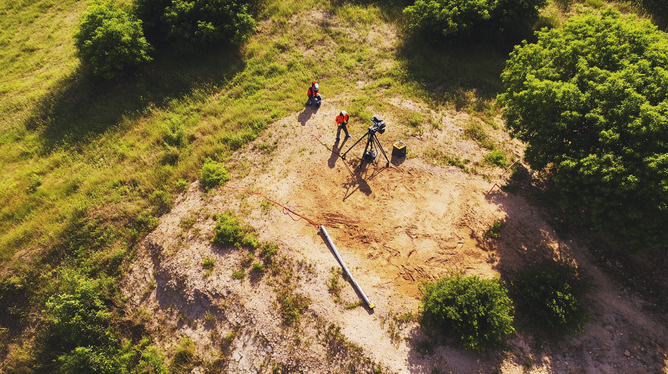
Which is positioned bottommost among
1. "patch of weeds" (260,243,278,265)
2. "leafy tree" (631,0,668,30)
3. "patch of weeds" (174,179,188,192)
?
"patch of weeds" (260,243,278,265)

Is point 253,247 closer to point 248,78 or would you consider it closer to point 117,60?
point 248,78

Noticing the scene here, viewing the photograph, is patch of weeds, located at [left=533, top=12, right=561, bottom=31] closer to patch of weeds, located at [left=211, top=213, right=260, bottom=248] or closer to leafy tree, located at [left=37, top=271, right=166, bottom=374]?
patch of weeds, located at [left=211, top=213, right=260, bottom=248]

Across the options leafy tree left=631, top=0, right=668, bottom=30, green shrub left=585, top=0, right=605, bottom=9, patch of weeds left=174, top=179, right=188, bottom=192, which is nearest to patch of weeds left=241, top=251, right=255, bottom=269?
patch of weeds left=174, top=179, right=188, bottom=192

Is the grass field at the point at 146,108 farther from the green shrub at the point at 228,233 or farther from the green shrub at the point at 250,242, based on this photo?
the green shrub at the point at 250,242

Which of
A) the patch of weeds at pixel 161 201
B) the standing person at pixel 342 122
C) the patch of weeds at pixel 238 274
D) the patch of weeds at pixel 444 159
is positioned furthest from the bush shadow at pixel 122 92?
the patch of weeds at pixel 444 159

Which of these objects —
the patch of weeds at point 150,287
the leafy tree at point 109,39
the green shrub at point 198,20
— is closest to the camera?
the patch of weeds at point 150,287

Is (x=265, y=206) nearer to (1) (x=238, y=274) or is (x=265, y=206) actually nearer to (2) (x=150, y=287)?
(1) (x=238, y=274)
